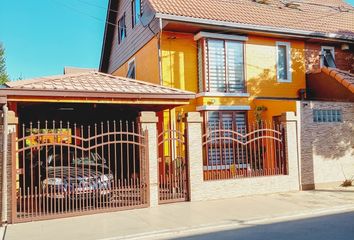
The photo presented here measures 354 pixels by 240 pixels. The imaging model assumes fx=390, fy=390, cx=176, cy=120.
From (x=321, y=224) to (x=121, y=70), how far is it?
572 inches

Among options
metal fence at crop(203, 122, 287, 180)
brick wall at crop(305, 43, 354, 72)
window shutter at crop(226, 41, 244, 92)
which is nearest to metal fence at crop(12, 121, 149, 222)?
metal fence at crop(203, 122, 287, 180)

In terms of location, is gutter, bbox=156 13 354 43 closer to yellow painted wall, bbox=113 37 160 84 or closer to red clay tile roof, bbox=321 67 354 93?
yellow painted wall, bbox=113 37 160 84

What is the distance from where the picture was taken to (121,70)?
67.0ft

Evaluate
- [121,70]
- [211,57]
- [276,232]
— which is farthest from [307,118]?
[121,70]

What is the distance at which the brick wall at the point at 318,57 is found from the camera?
Answer: 56.7 feet

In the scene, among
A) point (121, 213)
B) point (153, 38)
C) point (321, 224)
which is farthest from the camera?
point (153, 38)

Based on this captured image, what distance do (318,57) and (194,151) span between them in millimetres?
9584

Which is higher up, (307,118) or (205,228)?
(307,118)

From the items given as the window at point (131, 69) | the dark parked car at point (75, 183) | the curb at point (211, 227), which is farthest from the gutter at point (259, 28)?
the curb at point (211, 227)

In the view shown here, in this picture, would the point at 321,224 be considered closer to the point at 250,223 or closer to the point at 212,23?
the point at 250,223

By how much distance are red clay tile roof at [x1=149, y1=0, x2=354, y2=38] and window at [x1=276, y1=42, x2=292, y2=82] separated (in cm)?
95

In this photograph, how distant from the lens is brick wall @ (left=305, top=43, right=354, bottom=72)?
17.3 meters

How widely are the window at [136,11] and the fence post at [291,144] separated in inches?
330

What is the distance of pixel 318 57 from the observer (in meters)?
17.5
